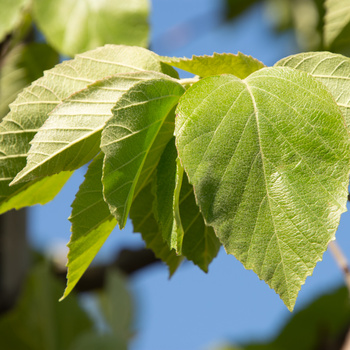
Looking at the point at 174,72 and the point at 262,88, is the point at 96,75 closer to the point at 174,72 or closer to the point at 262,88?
the point at 174,72

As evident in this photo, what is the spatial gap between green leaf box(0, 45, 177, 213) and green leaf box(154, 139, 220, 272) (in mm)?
141

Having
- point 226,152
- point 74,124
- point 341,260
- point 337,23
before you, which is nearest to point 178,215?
point 226,152

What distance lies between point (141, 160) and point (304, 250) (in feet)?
0.75

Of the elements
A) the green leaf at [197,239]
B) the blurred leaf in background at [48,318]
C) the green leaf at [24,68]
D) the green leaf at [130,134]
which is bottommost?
the blurred leaf in background at [48,318]

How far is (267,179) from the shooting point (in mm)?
623

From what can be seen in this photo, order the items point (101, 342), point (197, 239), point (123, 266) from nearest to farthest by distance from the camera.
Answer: point (197, 239)
point (101, 342)
point (123, 266)

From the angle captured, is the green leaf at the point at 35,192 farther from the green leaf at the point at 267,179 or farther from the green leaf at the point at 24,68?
the green leaf at the point at 24,68

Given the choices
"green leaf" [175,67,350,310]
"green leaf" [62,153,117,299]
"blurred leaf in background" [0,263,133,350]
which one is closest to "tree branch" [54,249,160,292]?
"blurred leaf in background" [0,263,133,350]

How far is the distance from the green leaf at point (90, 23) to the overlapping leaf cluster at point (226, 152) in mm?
406

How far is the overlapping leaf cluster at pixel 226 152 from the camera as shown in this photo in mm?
619

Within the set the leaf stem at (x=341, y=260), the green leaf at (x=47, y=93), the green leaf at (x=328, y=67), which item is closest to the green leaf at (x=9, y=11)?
the green leaf at (x=47, y=93)

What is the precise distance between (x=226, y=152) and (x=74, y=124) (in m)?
0.22

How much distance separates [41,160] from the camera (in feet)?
2.29

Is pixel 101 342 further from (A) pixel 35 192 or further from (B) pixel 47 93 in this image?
(B) pixel 47 93
